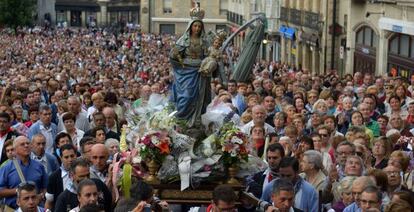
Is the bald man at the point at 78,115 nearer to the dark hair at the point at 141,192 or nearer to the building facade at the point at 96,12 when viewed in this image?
the dark hair at the point at 141,192

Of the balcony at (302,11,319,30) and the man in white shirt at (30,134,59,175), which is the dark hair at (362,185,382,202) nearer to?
the man in white shirt at (30,134,59,175)

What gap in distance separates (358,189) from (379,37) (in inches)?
1174

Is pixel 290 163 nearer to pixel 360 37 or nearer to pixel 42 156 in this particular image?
pixel 42 156

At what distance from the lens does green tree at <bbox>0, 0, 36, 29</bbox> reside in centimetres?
8525

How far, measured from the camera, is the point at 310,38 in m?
48.8

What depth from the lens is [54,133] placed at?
15617 mm

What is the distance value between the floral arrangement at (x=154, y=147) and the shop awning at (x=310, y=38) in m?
36.8

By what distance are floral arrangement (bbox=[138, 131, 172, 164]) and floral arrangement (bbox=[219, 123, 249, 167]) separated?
59 centimetres

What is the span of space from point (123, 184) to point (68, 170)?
759 mm

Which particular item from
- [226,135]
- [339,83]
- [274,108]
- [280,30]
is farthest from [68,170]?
[280,30]

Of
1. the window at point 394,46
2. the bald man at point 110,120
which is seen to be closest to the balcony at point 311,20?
the window at point 394,46

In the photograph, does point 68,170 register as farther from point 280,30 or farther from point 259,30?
point 280,30

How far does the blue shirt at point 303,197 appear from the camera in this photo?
419 inches

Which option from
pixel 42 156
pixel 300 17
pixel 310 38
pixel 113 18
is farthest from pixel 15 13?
pixel 42 156
